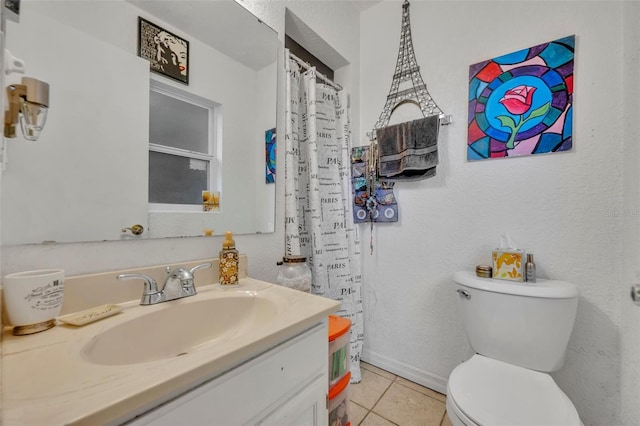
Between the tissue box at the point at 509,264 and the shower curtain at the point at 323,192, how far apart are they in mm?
781

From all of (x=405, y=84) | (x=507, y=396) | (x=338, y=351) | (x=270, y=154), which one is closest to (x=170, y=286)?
(x=338, y=351)

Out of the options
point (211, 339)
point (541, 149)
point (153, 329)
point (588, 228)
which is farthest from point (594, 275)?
point (153, 329)

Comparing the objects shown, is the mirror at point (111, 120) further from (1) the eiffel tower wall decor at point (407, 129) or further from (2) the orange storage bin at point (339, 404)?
(1) the eiffel tower wall decor at point (407, 129)

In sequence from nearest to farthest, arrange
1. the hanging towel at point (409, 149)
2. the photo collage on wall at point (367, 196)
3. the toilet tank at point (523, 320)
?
the toilet tank at point (523, 320), the hanging towel at point (409, 149), the photo collage on wall at point (367, 196)

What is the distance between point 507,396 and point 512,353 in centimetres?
26

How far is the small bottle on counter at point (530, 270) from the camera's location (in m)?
1.14

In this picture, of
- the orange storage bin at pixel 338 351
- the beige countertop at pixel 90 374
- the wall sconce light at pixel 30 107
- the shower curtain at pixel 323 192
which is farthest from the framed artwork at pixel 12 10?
the orange storage bin at pixel 338 351

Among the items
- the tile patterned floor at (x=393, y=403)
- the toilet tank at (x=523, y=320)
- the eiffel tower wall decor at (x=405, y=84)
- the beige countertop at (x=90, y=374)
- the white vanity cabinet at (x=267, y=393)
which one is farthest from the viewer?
the eiffel tower wall decor at (x=405, y=84)

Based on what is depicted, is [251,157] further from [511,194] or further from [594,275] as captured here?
[594,275]

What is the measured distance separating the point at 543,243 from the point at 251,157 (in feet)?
4.66

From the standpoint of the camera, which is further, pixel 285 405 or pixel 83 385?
pixel 285 405

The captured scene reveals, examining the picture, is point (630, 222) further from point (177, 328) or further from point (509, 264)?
point (177, 328)

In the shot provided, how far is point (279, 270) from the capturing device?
123cm

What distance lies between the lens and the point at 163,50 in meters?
0.88
